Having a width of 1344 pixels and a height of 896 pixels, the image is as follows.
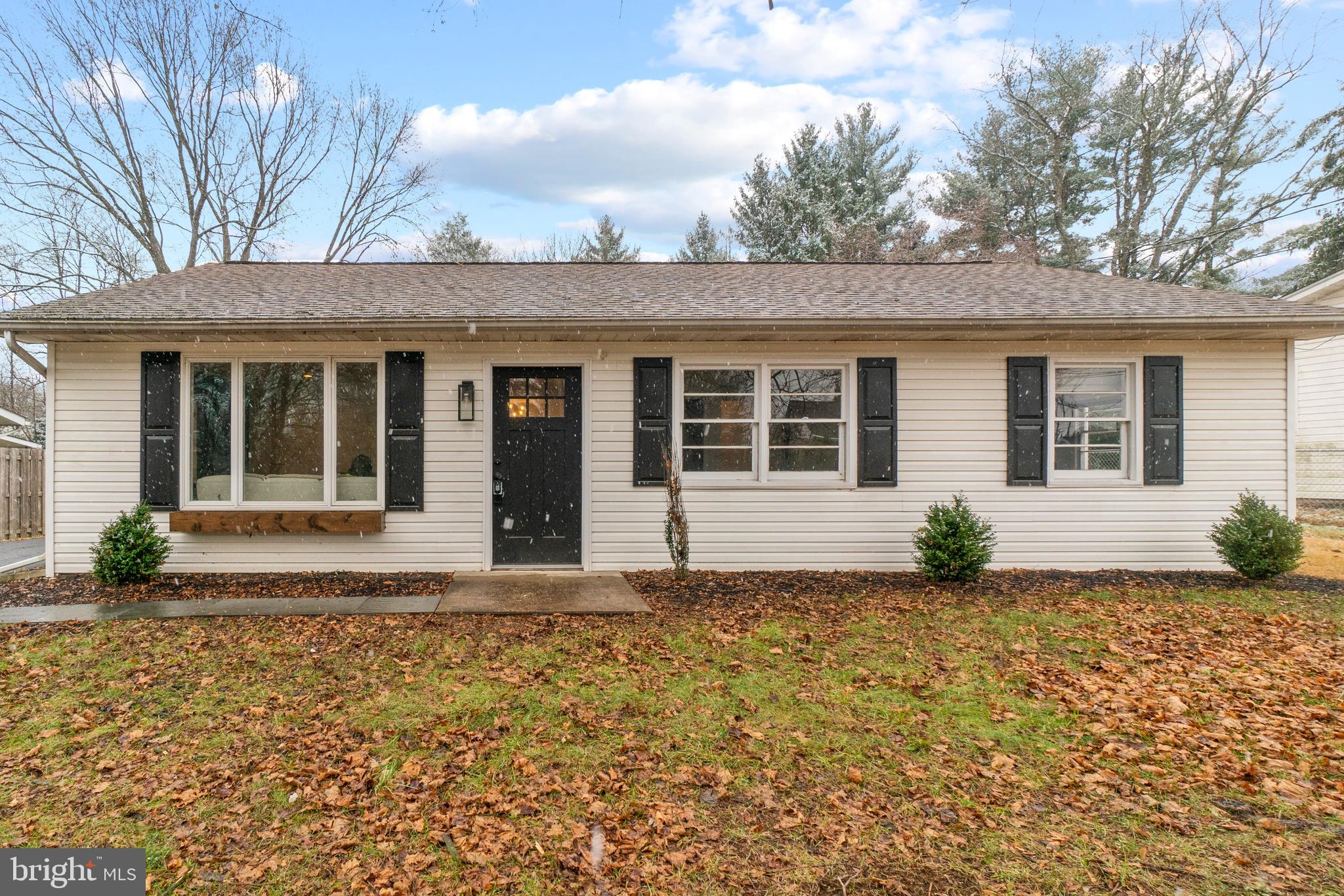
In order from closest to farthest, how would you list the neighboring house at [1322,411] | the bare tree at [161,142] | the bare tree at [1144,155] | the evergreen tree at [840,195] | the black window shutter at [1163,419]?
the black window shutter at [1163,419]
the neighboring house at [1322,411]
the bare tree at [161,142]
the bare tree at [1144,155]
the evergreen tree at [840,195]

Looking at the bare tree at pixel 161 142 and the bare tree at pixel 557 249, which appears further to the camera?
the bare tree at pixel 557 249

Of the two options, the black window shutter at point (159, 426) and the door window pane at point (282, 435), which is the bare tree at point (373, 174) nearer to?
the black window shutter at point (159, 426)

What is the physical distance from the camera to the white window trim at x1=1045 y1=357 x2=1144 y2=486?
6.52 meters

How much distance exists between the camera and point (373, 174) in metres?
16.5

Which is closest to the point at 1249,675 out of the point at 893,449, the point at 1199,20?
the point at 893,449

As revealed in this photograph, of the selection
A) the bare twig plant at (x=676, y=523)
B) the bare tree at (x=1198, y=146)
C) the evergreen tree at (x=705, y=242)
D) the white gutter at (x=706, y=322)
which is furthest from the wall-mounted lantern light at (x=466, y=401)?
the evergreen tree at (x=705, y=242)

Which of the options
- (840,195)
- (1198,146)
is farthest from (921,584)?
(1198,146)

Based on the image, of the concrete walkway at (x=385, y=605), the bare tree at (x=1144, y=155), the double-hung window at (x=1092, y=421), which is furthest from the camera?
the bare tree at (x=1144, y=155)

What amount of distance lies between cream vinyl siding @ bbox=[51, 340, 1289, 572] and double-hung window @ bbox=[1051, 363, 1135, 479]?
22cm

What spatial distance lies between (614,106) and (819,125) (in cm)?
915

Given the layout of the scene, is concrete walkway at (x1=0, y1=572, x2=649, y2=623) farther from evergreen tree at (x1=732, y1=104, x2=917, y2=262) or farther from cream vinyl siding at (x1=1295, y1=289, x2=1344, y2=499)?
evergreen tree at (x1=732, y1=104, x2=917, y2=262)

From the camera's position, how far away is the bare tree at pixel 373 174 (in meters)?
16.2

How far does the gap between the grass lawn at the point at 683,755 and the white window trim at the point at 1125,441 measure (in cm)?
214

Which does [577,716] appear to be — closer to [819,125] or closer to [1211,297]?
[1211,297]
